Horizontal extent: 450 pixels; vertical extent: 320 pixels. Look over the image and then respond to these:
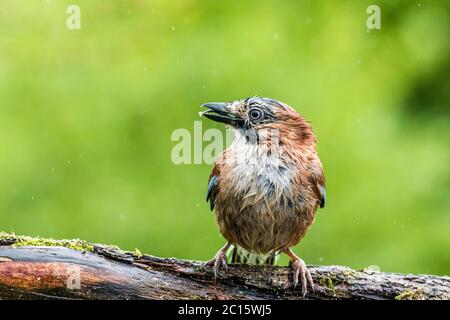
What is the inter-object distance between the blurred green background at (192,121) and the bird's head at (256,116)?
1.37 metres

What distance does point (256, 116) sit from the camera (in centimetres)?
581

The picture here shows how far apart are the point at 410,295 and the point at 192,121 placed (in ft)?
9.55

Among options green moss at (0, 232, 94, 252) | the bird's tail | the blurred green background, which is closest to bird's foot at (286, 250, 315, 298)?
the bird's tail

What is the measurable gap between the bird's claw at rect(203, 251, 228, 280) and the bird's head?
91cm

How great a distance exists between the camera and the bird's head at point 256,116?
5805mm

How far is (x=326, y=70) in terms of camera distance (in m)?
7.40

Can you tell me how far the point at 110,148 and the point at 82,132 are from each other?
305 mm

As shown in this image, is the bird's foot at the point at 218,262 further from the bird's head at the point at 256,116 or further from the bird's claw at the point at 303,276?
the bird's head at the point at 256,116

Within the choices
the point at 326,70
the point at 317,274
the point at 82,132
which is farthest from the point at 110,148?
the point at 317,274

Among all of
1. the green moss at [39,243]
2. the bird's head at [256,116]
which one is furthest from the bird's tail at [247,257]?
the green moss at [39,243]

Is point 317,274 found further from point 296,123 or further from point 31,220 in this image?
point 31,220

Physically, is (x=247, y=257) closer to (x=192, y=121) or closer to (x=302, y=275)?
(x=302, y=275)

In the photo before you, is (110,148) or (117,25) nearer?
(110,148)

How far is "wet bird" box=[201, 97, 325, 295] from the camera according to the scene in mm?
5621
